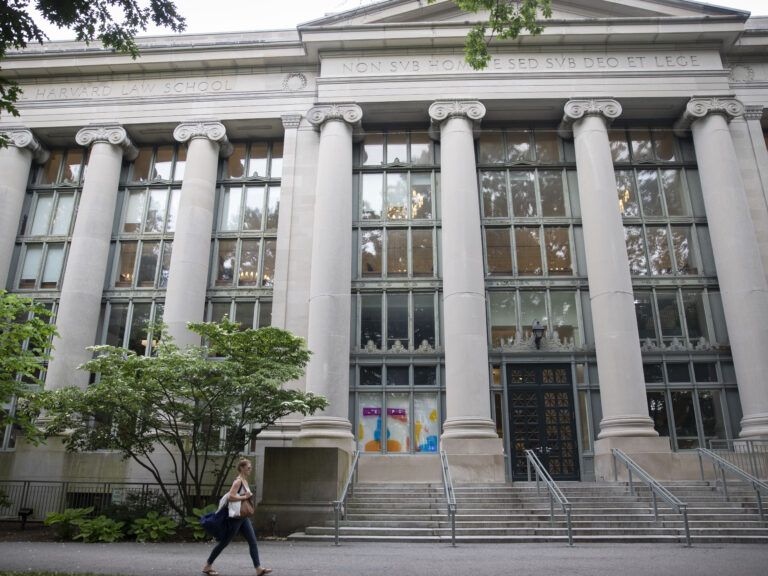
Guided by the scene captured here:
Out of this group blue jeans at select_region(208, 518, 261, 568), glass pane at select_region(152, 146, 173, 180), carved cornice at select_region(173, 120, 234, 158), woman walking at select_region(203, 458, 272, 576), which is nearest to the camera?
woman walking at select_region(203, 458, 272, 576)

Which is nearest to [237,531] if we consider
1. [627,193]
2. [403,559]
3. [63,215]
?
[403,559]

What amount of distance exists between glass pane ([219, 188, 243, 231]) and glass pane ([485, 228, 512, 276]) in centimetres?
975

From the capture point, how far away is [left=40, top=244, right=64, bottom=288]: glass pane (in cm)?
2309

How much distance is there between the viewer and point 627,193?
75.5ft

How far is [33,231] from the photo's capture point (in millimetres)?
23984

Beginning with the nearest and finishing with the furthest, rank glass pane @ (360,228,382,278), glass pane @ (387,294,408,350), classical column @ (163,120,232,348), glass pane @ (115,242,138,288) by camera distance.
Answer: classical column @ (163,120,232,348)
glass pane @ (387,294,408,350)
glass pane @ (360,228,382,278)
glass pane @ (115,242,138,288)

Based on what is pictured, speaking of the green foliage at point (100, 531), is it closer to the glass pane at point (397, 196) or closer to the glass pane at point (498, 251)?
the glass pane at point (397, 196)

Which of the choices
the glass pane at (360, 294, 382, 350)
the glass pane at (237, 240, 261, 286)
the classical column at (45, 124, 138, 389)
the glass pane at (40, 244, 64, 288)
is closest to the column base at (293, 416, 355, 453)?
the glass pane at (360, 294, 382, 350)

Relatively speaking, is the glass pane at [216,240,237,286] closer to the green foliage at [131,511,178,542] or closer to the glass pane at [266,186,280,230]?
the glass pane at [266,186,280,230]

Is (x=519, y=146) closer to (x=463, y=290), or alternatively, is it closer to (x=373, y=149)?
(x=373, y=149)

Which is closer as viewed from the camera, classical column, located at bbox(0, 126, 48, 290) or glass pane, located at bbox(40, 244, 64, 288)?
classical column, located at bbox(0, 126, 48, 290)

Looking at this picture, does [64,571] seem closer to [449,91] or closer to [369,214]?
[369,214]

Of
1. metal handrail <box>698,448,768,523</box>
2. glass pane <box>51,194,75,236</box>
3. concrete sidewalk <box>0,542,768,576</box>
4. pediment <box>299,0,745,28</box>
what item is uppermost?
pediment <box>299,0,745,28</box>

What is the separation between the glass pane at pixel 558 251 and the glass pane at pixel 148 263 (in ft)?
49.0
